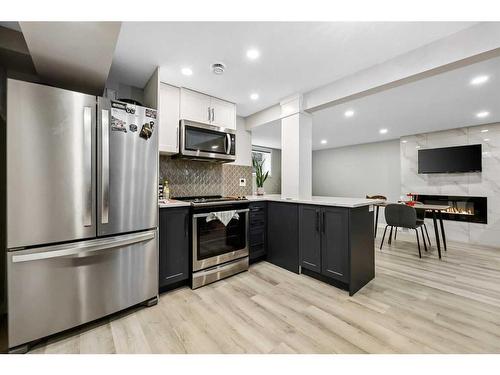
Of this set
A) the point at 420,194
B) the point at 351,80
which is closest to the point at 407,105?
the point at 351,80

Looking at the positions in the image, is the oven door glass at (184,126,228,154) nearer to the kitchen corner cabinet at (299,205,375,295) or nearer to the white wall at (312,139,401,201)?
the kitchen corner cabinet at (299,205,375,295)

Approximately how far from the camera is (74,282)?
151 cm

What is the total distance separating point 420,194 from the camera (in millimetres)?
4949

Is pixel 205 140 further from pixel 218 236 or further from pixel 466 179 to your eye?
pixel 466 179

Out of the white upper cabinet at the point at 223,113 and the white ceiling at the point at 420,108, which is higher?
the white ceiling at the point at 420,108

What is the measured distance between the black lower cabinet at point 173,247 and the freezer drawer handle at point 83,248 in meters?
0.27

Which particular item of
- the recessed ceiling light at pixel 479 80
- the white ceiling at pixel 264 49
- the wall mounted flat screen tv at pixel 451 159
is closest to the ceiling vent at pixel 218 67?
the white ceiling at pixel 264 49

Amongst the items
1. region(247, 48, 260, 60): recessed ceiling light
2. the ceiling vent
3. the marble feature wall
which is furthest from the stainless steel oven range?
the marble feature wall

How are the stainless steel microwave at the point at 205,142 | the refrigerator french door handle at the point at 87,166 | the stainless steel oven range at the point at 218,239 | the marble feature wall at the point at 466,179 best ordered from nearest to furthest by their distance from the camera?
the refrigerator french door handle at the point at 87,166 → the stainless steel oven range at the point at 218,239 → the stainless steel microwave at the point at 205,142 → the marble feature wall at the point at 466,179

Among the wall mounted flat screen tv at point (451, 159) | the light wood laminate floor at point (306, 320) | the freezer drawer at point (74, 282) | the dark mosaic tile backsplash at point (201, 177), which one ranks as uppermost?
the wall mounted flat screen tv at point (451, 159)

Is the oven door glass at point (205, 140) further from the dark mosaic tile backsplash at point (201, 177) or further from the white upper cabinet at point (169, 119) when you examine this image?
the dark mosaic tile backsplash at point (201, 177)

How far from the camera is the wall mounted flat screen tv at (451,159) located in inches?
166

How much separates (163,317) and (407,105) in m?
4.17

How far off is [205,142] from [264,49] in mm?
1235
